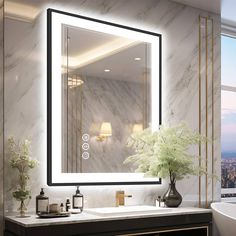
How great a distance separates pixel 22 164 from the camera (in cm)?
319

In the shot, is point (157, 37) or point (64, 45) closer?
point (64, 45)

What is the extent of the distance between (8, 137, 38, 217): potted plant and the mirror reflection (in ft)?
1.13

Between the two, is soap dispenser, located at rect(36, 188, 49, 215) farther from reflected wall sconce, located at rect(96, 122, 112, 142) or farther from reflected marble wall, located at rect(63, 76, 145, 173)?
reflected wall sconce, located at rect(96, 122, 112, 142)

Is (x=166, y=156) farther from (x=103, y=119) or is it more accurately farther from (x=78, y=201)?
(x=78, y=201)

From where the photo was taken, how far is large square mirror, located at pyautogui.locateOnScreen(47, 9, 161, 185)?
349 cm

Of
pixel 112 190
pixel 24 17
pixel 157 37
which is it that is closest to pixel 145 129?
pixel 112 190

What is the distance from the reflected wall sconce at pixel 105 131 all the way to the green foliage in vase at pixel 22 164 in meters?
0.68

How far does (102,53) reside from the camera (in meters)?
3.80

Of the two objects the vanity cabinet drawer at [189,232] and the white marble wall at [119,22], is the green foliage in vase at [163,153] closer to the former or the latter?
the white marble wall at [119,22]

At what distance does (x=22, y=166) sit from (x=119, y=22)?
1.59m

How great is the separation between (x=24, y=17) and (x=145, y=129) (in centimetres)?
144

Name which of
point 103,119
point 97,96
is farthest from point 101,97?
point 103,119

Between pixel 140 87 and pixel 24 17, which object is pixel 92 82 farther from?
pixel 24 17

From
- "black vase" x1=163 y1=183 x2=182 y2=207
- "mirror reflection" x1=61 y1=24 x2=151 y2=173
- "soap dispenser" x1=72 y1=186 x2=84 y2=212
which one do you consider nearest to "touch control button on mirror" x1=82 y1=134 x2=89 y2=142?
"mirror reflection" x1=61 y1=24 x2=151 y2=173
